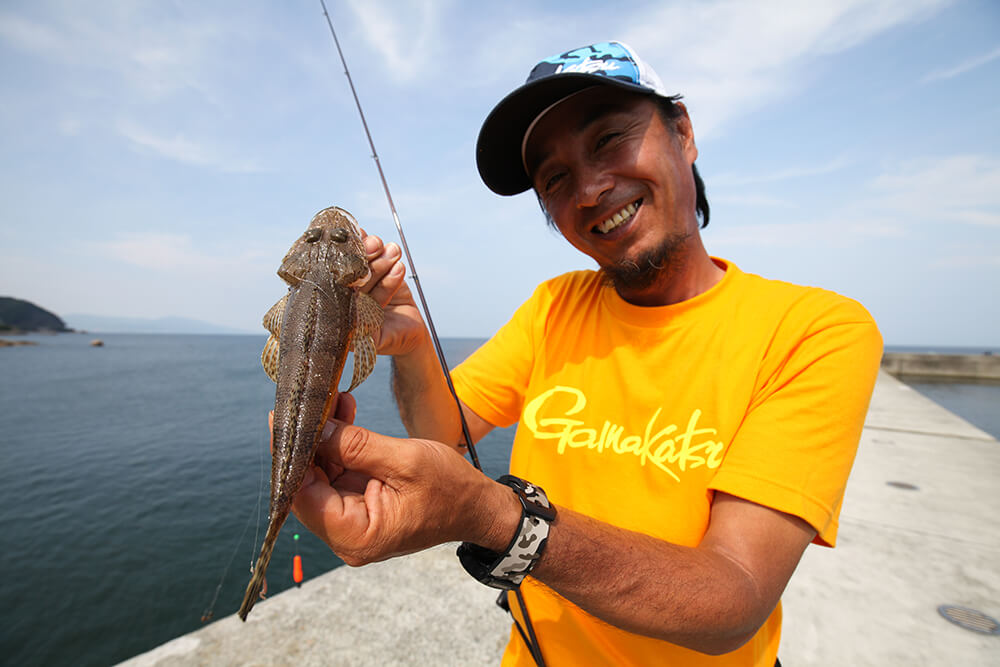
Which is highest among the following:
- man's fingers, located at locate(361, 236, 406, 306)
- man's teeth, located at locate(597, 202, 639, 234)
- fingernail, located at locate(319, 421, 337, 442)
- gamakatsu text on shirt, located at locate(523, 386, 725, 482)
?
man's teeth, located at locate(597, 202, 639, 234)

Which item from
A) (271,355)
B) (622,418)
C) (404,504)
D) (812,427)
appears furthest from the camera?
(271,355)

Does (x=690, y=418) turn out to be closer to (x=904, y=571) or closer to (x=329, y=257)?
(x=329, y=257)

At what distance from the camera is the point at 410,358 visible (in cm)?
270

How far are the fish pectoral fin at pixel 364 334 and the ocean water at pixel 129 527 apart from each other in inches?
141

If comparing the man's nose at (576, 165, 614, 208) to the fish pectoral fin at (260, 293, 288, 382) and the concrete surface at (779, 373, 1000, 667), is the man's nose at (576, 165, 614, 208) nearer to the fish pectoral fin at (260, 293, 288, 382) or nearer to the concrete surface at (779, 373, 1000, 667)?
the fish pectoral fin at (260, 293, 288, 382)

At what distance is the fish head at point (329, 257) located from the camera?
7.69 feet

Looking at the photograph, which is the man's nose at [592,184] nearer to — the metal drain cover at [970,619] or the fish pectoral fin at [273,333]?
the fish pectoral fin at [273,333]

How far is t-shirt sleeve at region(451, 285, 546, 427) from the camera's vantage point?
118 inches

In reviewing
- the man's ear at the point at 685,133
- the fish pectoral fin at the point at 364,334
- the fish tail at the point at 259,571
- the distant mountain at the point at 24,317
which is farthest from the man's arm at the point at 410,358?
the distant mountain at the point at 24,317

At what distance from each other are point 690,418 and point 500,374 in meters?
1.26

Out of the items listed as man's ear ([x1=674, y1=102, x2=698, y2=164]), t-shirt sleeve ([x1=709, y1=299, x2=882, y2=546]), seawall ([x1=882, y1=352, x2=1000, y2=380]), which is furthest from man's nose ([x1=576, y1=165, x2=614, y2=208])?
seawall ([x1=882, y1=352, x2=1000, y2=380])

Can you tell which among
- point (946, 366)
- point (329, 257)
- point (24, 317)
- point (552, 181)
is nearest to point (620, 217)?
point (552, 181)

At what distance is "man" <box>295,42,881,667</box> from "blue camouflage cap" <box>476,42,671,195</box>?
0.7 inches

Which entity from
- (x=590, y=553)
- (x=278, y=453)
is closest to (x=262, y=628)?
(x=278, y=453)
